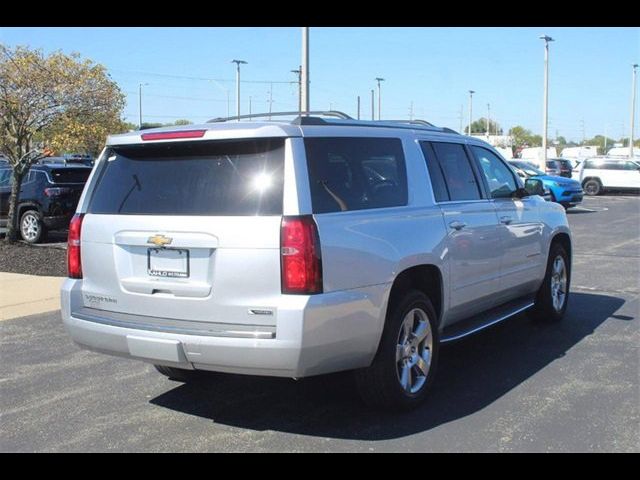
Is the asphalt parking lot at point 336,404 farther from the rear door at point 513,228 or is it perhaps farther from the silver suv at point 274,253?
the rear door at point 513,228

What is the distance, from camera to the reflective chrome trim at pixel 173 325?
3.92 meters

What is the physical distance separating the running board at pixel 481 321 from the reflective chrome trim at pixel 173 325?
1692mm

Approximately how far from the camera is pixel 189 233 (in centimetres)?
406

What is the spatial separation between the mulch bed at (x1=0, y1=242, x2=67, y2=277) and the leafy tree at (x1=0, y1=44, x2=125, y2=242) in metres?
0.82

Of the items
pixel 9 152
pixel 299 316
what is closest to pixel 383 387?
pixel 299 316

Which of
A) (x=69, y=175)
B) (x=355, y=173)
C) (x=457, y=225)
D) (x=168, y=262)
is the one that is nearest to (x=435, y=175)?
(x=457, y=225)

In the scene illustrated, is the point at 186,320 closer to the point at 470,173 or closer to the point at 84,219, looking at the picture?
the point at 84,219

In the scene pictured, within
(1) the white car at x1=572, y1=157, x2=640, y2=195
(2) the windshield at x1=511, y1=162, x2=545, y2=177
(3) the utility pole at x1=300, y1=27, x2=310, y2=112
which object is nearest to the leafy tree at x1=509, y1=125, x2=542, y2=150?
(1) the white car at x1=572, y1=157, x2=640, y2=195

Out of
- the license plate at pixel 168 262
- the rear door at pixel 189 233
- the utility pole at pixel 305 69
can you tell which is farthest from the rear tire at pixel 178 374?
the utility pole at pixel 305 69

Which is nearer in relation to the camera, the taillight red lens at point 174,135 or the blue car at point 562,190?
the taillight red lens at point 174,135

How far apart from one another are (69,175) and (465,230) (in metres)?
11.3
